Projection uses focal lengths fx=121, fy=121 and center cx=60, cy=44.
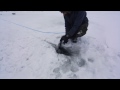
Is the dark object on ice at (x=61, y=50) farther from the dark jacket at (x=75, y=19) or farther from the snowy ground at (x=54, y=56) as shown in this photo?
the dark jacket at (x=75, y=19)

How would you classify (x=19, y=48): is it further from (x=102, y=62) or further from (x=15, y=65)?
(x=102, y=62)

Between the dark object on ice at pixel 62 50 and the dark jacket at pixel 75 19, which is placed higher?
the dark jacket at pixel 75 19

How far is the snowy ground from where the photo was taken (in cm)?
275

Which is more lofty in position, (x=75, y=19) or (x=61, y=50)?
(x=75, y=19)

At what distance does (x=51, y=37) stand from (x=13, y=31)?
1652mm

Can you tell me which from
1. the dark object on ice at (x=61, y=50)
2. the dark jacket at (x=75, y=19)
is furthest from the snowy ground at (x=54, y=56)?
the dark jacket at (x=75, y=19)

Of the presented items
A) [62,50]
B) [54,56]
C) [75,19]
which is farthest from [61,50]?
[75,19]

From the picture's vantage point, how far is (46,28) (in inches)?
189

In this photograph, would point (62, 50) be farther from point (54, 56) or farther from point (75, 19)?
point (75, 19)

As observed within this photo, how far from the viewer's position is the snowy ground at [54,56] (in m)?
2.75

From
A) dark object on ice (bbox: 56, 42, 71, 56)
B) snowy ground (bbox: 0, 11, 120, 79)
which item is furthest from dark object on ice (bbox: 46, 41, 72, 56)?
snowy ground (bbox: 0, 11, 120, 79)

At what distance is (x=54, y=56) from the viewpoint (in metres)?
3.13
